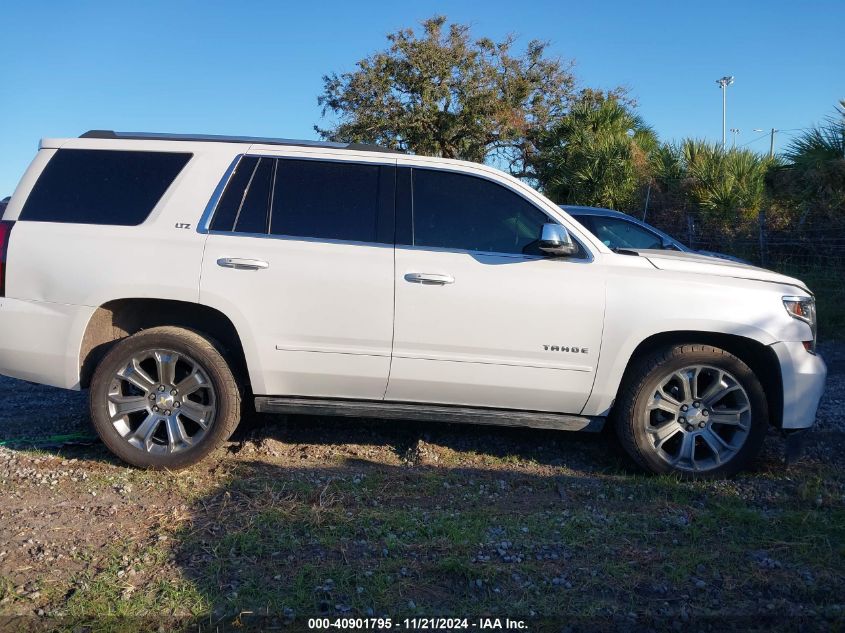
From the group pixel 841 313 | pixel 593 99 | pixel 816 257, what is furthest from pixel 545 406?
pixel 593 99

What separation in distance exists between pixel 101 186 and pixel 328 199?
1470 mm

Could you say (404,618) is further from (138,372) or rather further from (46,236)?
(46,236)

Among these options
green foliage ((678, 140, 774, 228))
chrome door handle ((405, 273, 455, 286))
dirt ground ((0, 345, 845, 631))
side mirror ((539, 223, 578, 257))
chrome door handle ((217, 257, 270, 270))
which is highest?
green foliage ((678, 140, 774, 228))

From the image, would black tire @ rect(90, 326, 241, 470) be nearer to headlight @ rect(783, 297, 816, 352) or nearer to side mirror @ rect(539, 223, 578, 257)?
side mirror @ rect(539, 223, 578, 257)

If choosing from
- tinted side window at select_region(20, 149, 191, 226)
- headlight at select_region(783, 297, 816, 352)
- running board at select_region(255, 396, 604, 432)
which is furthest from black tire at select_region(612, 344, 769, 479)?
tinted side window at select_region(20, 149, 191, 226)

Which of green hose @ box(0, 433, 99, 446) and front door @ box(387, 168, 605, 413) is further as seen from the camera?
green hose @ box(0, 433, 99, 446)

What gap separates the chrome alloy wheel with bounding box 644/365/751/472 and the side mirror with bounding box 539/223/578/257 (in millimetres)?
1004

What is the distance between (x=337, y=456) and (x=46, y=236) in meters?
2.33

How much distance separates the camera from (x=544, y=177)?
2167cm

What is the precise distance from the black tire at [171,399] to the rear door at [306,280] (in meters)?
0.22

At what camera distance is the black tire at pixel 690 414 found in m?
4.65

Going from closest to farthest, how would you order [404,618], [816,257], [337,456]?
[404,618] → [337,456] → [816,257]

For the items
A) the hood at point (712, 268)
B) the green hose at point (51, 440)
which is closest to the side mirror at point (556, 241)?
the hood at point (712, 268)

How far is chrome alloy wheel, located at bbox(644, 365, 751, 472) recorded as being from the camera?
4676mm
